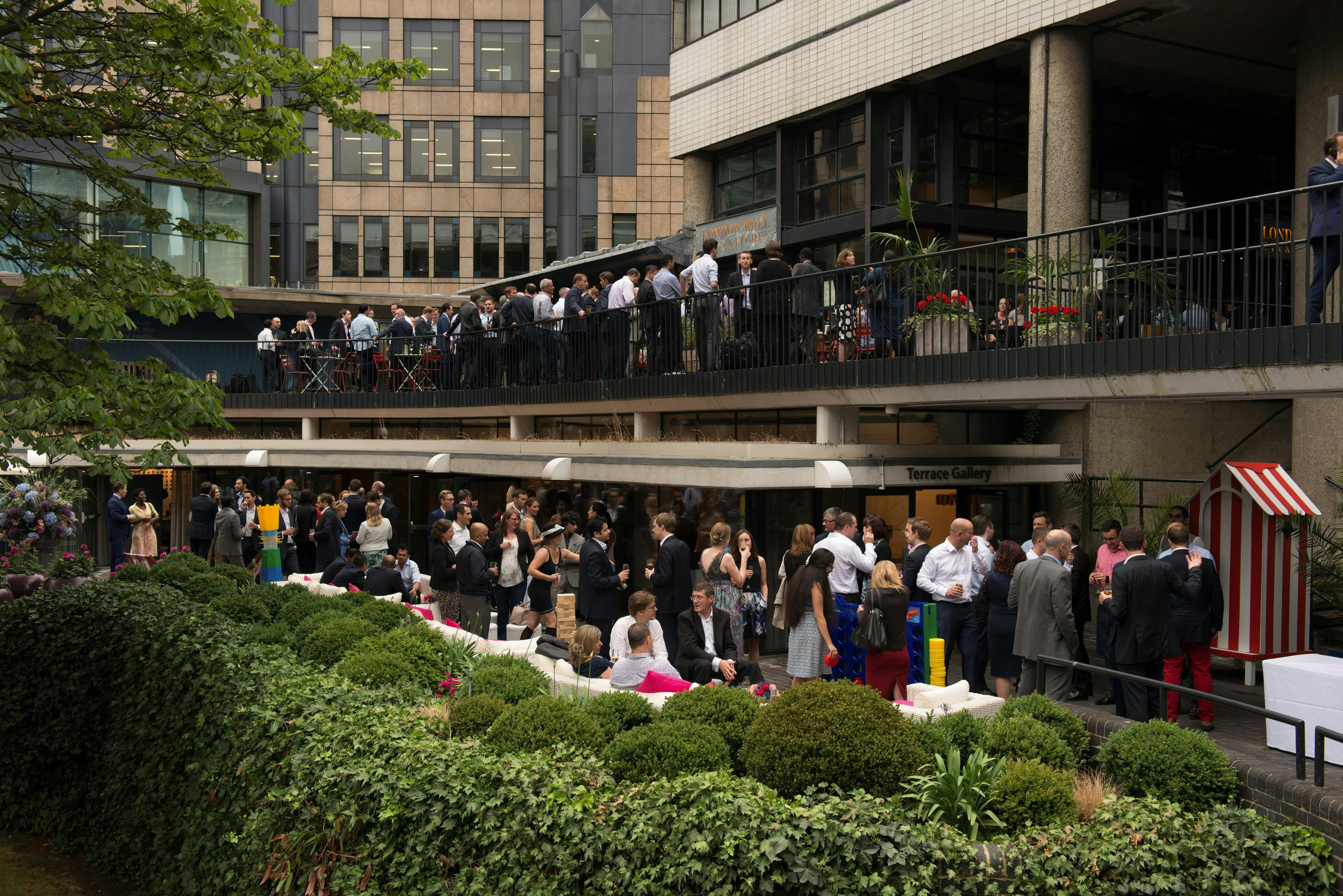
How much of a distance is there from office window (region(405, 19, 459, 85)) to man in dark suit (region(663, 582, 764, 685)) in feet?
157

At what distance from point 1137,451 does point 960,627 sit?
6.72 metres

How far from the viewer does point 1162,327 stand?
11.1 m

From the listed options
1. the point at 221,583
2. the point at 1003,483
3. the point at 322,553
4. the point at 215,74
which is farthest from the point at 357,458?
the point at 215,74

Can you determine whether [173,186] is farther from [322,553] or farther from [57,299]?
[57,299]

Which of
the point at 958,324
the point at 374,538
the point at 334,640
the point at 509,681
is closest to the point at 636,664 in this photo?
the point at 509,681

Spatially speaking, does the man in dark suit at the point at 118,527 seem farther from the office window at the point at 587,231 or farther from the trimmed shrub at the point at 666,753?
the office window at the point at 587,231

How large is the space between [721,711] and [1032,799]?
2.01 meters

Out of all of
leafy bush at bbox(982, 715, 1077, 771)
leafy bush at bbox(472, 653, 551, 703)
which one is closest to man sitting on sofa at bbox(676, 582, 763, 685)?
leafy bush at bbox(472, 653, 551, 703)

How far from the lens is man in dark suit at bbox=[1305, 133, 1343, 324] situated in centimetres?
948

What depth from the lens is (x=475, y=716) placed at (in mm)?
7895

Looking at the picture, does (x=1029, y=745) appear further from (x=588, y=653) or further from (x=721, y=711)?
(x=588, y=653)

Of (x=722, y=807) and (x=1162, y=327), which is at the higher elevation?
(x=1162, y=327)

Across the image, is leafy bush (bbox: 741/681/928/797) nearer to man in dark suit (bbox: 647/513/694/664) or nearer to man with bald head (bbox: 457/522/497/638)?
man in dark suit (bbox: 647/513/694/664)

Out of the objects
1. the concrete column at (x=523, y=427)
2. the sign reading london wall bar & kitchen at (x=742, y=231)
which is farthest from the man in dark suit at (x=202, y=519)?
the sign reading london wall bar & kitchen at (x=742, y=231)
